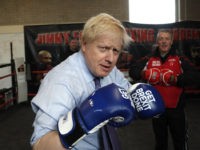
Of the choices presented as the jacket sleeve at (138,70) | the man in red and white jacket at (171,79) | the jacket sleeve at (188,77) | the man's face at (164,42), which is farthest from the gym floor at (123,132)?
the man's face at (164,42)

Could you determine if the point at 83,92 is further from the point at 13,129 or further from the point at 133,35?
the point at 133,35

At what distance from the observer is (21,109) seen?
5234mm

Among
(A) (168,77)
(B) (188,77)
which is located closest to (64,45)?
(A) (168,77)

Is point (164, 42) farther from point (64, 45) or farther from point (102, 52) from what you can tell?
point (64, 45)

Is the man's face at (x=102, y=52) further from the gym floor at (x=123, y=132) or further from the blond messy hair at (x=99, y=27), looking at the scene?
the gym floor at (x=123, y=132)

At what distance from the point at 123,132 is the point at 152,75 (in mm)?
1373

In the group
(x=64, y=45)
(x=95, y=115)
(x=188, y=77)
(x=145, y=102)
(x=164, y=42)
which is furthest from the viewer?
(x=64, y=45)

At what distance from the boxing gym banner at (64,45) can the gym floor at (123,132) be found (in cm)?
93

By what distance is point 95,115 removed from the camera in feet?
3.06

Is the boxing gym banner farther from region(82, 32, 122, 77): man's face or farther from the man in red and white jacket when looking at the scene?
region(82, 32, 122, 77): man's face

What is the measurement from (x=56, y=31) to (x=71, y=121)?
4.78 metres

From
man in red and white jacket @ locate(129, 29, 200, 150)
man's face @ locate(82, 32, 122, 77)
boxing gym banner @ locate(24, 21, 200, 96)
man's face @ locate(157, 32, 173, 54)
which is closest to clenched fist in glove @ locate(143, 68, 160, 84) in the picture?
man in red and white jacket @ locate(129, 29, 200, 150)

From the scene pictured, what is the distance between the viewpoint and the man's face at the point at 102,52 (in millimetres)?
1061

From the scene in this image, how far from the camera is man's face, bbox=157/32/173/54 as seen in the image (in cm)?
251
